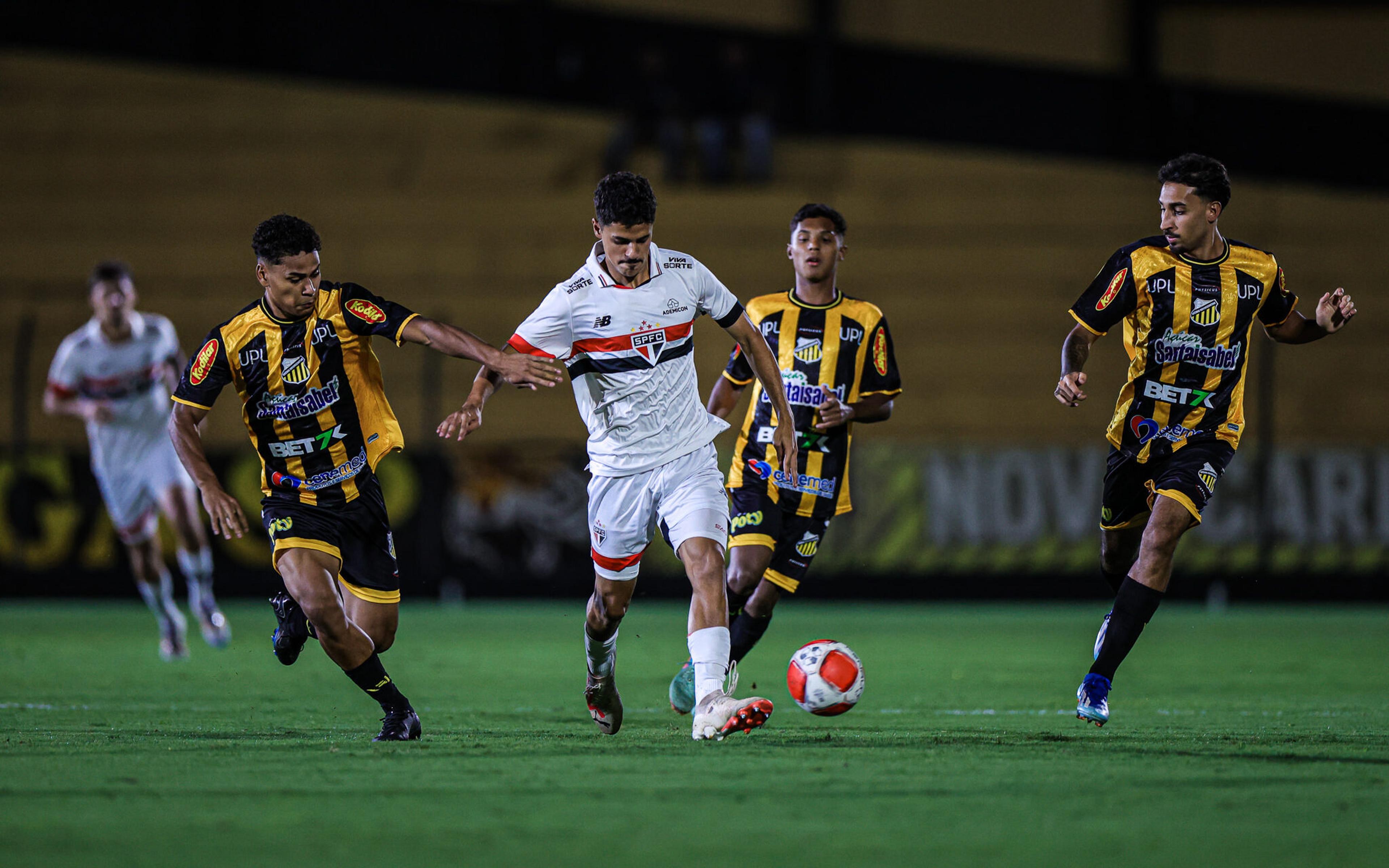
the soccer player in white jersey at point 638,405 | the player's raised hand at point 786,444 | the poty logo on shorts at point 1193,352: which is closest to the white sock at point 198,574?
the soccer player in white jersey at point 638,405

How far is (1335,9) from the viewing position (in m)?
20.0

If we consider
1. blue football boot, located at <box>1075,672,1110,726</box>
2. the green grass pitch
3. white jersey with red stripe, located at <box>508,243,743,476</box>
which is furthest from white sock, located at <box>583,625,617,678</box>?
blue football boot, located at <box>1075,672,1110,726</box>

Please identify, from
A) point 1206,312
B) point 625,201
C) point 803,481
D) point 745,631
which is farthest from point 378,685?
point 1206,312

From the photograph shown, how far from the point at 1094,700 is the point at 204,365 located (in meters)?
3.90

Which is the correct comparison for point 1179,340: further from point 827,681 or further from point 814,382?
point 827,681

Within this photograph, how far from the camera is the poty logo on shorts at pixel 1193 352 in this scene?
6.68 m

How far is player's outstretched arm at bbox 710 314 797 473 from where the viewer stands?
644 cm

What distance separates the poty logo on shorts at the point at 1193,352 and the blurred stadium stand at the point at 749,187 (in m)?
12.1

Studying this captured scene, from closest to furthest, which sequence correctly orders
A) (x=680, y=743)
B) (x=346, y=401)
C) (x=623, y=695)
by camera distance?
(x=680, y=743) < (x=346, y=401) < (x=623, y=695)

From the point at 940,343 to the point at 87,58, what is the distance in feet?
39.7

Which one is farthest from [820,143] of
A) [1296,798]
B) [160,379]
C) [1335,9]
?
[1296,798]

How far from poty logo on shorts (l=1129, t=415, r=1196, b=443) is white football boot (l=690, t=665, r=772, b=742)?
2234mm

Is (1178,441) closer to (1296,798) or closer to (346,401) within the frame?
(1296,798)

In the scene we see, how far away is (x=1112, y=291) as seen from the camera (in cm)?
668
